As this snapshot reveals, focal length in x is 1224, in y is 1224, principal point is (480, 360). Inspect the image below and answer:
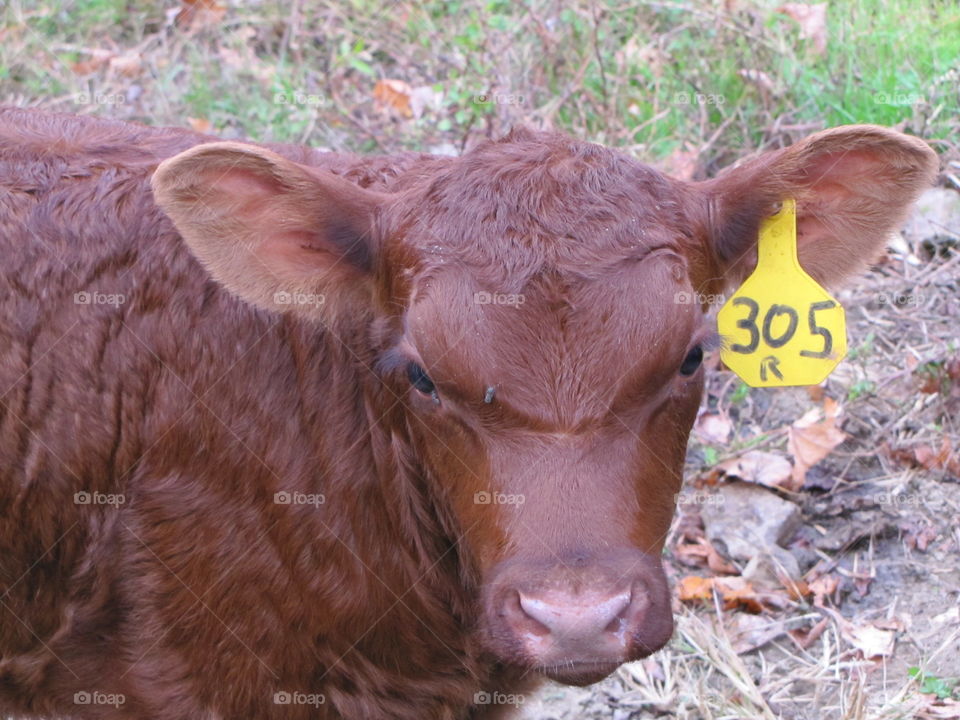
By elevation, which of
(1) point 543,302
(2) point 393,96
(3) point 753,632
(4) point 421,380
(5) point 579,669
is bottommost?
(3) point 753,632

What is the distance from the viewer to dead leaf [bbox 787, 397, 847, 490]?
19.4 ft

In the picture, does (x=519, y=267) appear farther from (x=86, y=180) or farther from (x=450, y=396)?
(x=86, y=180)

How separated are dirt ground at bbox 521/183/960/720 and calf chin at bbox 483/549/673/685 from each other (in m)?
1.75

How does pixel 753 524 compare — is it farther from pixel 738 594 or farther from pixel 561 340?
pixel 561 340

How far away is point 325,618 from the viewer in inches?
157

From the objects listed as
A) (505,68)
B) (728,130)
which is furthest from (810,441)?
(505,68)

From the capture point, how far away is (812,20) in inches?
310

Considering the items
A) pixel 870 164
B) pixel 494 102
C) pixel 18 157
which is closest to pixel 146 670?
pixel 18 157

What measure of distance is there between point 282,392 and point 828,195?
1890 mm

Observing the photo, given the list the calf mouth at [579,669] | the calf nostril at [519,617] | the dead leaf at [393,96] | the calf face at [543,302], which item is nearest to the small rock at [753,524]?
the calf face at [543,302]

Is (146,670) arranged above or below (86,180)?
below

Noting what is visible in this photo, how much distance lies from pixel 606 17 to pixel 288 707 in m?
5.57

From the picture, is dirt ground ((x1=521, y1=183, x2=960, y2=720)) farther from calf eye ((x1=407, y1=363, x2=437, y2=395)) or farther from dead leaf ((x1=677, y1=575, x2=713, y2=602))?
calf eye ((x1=407, y1=363, x2=437, y2=395))

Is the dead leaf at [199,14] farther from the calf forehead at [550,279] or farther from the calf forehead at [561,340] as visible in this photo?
the calf forehead at [561,340]
